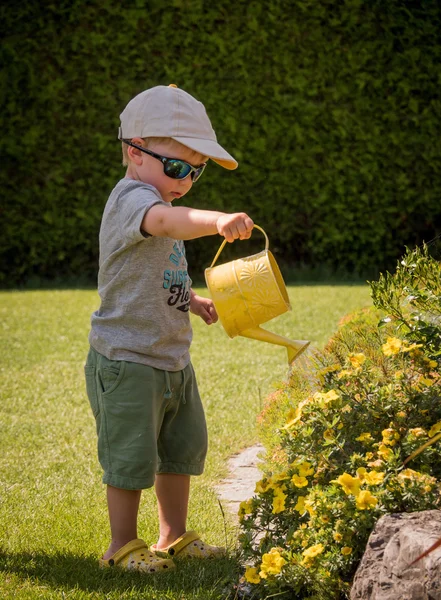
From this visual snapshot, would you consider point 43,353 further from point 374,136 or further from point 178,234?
point 374,136

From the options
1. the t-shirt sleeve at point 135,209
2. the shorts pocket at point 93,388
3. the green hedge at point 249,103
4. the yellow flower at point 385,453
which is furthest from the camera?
the green hedge at point 249,103

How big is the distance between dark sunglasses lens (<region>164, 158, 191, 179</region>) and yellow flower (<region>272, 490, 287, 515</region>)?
95cm

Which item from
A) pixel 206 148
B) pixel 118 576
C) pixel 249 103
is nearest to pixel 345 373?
pixel 206 148

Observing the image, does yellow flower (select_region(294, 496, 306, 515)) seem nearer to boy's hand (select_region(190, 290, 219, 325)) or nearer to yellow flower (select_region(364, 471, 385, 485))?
yellow flower (select_region(364, 471, 385, 485))

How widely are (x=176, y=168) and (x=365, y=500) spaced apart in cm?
108

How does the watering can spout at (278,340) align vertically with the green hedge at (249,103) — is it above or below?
below

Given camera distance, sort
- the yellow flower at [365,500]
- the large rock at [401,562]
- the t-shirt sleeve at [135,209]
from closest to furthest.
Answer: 1. the large rock at [401,562]
2. the yellow flower at [365,500]
3. the t-shirt sleeve at [135,209]

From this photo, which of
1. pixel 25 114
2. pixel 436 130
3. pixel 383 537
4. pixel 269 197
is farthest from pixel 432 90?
pixel 383 537

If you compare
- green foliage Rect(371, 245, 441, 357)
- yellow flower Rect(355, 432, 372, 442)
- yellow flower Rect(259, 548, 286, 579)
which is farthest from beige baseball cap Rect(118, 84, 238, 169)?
yellow flower Rect(259, 548, 286, 579)

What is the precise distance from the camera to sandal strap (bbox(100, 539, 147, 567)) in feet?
8.11

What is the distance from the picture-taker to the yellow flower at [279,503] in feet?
7.06

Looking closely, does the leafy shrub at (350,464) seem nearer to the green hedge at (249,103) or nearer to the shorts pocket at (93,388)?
the shorts pocket at (93,388)

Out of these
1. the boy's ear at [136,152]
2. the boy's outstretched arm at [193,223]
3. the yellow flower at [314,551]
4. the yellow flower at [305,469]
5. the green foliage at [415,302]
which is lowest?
the yellow flower at [314,551]

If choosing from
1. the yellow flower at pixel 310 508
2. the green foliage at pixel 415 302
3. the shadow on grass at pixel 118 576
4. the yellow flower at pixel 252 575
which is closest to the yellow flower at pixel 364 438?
the yellow flower at pixel 310 508
